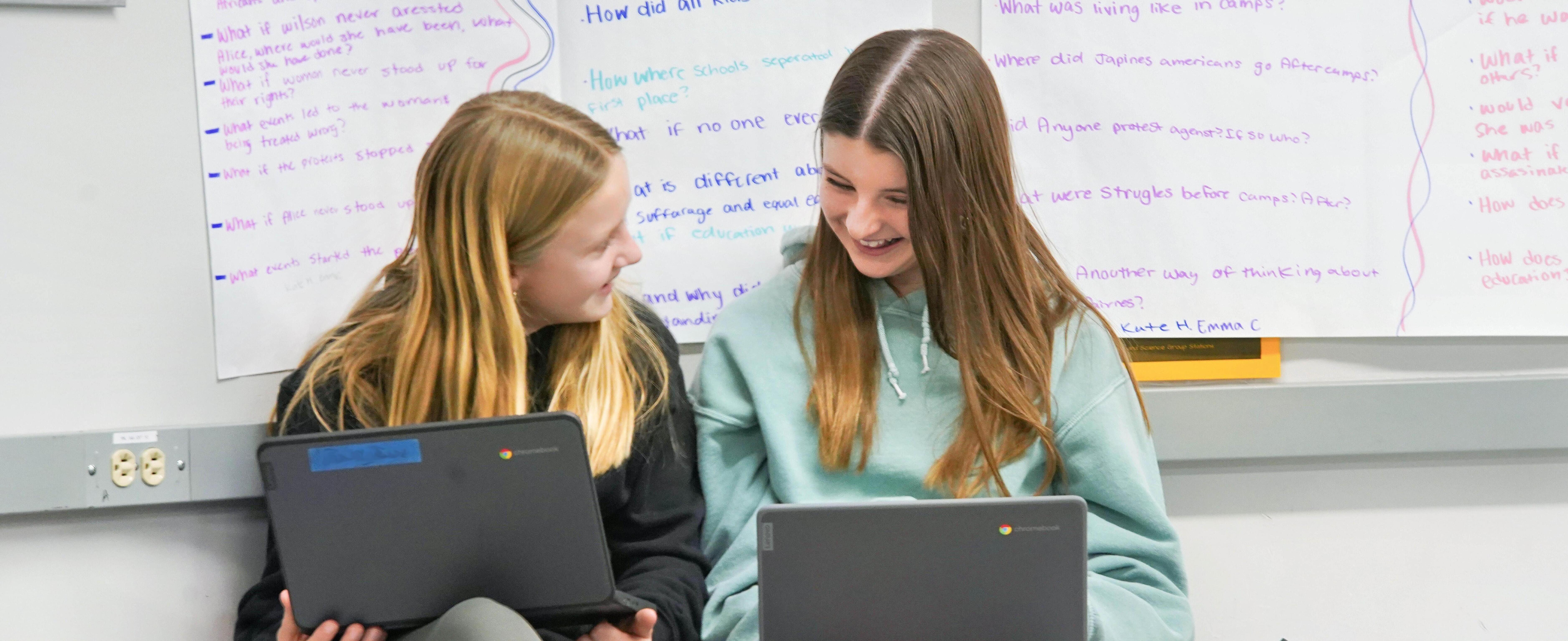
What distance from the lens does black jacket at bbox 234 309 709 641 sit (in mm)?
1211

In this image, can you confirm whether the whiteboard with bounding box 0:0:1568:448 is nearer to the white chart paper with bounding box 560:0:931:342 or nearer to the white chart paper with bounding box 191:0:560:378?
the white chart paper with bounding box 191:0:560:378

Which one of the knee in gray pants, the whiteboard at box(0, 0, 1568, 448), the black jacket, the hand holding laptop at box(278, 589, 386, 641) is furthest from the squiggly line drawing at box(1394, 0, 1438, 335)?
the whiteboard at box(0, 0, 1568, 448)

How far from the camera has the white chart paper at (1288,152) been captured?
142 centimetres

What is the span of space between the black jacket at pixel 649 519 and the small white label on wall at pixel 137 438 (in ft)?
0.50

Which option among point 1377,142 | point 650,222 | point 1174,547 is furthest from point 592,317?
point 1377,142

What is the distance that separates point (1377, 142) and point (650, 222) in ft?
3.12

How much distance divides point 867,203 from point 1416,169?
2.55ft

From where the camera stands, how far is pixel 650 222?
4.66 ft

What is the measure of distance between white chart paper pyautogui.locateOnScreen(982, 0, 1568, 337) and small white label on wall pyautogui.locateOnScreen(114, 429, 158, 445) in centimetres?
110

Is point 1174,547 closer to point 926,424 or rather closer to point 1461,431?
point 926,424

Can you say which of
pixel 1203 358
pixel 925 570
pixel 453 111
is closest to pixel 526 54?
pixel 453 111

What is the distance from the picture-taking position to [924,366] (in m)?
1.30

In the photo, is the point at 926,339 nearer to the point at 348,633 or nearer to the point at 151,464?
the point at 348,633

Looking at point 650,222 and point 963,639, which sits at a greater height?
point 650,222
